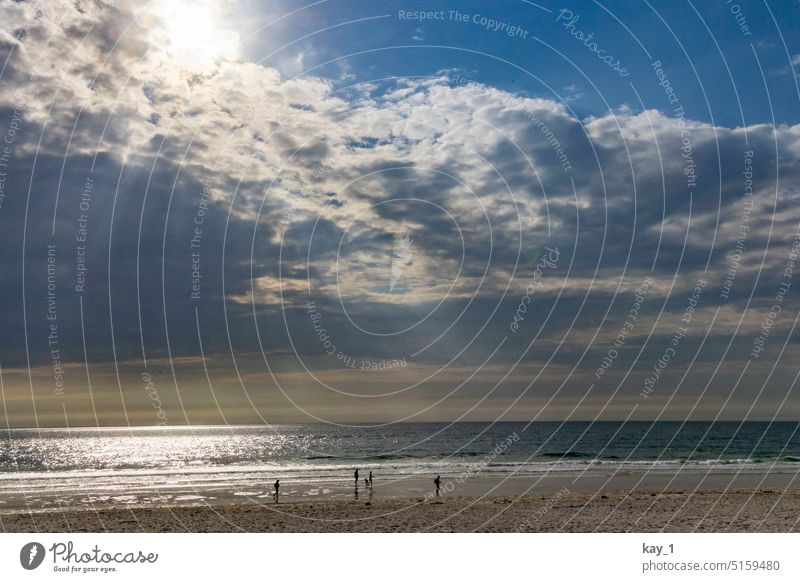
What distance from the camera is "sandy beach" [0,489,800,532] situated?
98.4ft

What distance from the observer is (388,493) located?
49531 mm

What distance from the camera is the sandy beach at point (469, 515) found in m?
30.0

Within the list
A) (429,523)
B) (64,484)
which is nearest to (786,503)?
(429,523)
